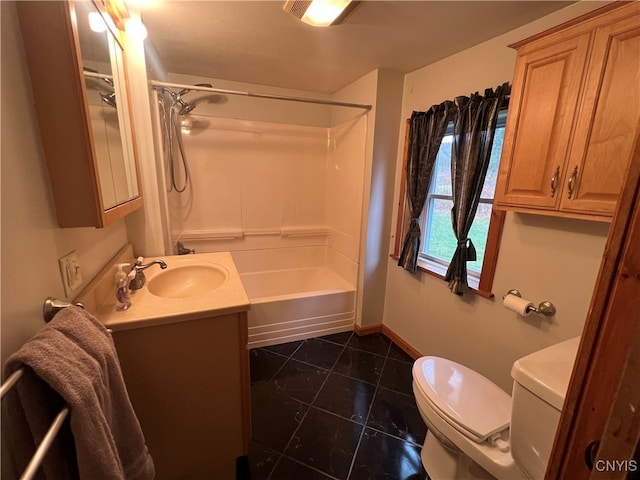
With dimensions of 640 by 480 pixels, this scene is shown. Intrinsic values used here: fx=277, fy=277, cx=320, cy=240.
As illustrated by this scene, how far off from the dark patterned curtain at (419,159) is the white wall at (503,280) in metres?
0.13

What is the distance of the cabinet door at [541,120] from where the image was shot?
1.09m

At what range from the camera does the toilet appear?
2.79 feet

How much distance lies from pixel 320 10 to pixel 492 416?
6.65 feet

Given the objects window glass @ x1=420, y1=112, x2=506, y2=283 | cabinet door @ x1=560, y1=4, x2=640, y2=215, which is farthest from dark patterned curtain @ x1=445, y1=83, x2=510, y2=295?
cabinet door @ x1=560, y1=4, x2=640, y2=215

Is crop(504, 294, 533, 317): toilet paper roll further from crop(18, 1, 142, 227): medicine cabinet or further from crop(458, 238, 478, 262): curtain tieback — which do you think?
crop(18, 1, 142, 227): medicine cabinet

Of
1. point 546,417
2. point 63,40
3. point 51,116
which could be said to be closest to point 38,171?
point 51,116

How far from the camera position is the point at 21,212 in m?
0.65

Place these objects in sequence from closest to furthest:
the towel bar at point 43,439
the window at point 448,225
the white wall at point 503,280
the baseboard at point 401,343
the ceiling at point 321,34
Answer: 1. the towel bar at point 43,439
2. the white wall at point 503,280
3. the ceiling at point 321,34
4. the window at point 448,225
5. the baseboard at point 401,343

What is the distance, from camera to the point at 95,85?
0.94 metres

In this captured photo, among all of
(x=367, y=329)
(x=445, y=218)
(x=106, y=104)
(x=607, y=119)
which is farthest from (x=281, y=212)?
(x=607, y=119)

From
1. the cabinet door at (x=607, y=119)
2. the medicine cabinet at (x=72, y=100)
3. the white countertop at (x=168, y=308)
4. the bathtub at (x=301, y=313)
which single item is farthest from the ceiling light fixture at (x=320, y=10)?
the bathtub at (x=301, y=313)

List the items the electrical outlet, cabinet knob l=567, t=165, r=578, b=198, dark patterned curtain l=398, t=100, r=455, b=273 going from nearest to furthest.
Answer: the electrical outlet, cabinet knob l=567, t=165, r=578, b=198, dark patterned curtain l=398, t=100, r=455, b=273

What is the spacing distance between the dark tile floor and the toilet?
0.25 metres

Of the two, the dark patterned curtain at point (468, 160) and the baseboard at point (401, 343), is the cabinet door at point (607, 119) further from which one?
the baseboard at point (401, 343)
